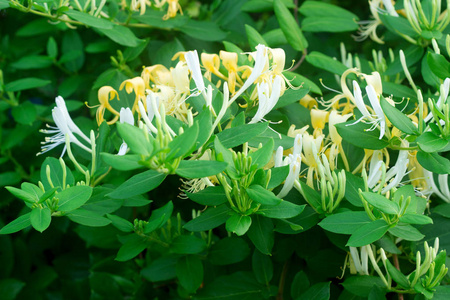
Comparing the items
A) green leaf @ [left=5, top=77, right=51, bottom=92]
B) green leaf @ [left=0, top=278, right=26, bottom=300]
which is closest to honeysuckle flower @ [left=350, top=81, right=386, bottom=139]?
green leaf @ [left=5, top=77, right=51, bottom=92]

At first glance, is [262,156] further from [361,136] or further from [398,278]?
[398,278]

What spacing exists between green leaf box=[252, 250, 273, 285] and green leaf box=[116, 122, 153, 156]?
48cm

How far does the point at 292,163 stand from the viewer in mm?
814

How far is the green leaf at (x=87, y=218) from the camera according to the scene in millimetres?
796

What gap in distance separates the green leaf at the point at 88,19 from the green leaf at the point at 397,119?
57cm

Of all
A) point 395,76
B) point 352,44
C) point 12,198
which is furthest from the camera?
point 352,44

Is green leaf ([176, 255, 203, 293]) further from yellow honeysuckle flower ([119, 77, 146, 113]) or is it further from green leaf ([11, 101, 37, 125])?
green leaf ([11, 101, 37, 125])

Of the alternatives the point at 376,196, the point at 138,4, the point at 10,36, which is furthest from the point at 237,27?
the point at 376,196

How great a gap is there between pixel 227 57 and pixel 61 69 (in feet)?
2.43

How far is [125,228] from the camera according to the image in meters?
0.87

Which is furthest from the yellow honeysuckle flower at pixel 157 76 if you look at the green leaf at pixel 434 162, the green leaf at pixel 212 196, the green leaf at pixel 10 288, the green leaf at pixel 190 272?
the green leaf at pixel 10 288

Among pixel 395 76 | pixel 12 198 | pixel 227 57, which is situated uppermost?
pixel 227 57

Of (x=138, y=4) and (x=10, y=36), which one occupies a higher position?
(x=138, y=4)

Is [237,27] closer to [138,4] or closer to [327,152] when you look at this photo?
[138,4]
